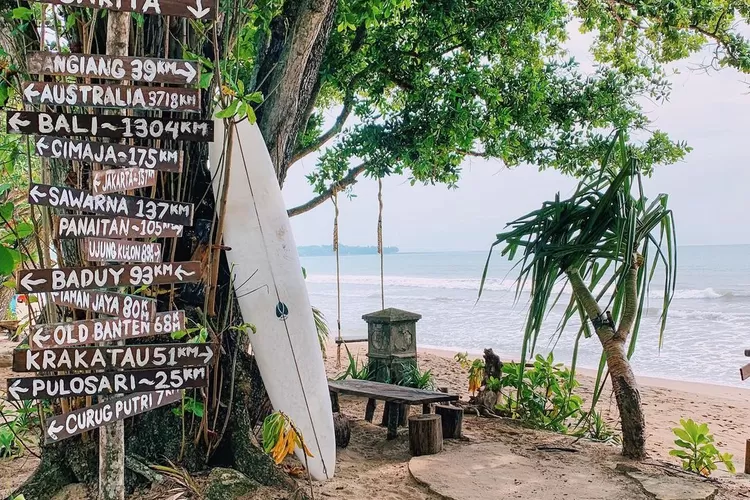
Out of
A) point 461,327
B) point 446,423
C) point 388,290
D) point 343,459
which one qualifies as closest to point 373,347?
point 446,423

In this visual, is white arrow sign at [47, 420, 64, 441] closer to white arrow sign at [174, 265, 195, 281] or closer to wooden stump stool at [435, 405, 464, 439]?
white arrow sign at [174, 265, 195, 281]

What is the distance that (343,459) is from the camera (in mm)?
3801

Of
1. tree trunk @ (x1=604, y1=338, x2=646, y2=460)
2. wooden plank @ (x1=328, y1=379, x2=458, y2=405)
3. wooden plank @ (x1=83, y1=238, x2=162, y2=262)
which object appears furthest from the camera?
wooden plank @ (x1=328, y1=379, x2=458, y2=405)

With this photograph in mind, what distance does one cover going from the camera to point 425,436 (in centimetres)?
385

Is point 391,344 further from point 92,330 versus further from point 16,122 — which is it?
point 16,122

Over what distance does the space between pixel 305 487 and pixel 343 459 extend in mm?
671

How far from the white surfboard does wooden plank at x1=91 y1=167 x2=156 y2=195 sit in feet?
3.53

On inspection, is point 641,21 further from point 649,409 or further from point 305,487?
point 305,487

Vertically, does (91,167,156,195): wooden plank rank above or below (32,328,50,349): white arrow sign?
above

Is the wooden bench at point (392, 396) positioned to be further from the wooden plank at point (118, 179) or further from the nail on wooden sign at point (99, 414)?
the wooden plank at point (118, 179)

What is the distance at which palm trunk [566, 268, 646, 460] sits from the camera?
12.1ft

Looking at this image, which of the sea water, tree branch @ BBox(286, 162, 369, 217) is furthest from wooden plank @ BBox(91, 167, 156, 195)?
tree branch @ BBox(286, 162, 369, 217)

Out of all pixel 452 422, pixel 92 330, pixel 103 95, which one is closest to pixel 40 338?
pixel 92 330

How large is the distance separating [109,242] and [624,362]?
122 inches
